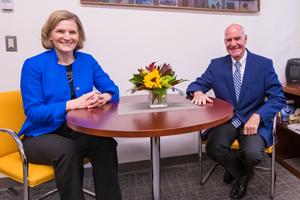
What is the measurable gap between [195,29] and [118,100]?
1.02m

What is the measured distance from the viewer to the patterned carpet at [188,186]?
2.06 metres

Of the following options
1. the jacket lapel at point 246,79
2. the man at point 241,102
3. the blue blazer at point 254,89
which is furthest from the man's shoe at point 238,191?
the jacket lapel at point 246,79

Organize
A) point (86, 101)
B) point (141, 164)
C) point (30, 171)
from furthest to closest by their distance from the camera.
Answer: point (141, 164) → point (86, 101) → point (30, 171)

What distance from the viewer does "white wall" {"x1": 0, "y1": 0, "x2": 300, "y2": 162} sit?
6.72ft

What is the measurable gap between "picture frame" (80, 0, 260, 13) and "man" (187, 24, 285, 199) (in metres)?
0.45

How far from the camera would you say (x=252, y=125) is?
72.2 inches

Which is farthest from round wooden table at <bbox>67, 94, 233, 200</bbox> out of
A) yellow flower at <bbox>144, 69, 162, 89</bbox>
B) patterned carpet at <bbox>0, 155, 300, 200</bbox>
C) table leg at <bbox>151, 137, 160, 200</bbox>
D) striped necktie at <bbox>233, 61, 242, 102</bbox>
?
patterned carpet at <bbox>0, 155, 300, 200</bbox>

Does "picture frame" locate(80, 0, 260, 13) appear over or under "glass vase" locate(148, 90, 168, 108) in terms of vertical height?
over

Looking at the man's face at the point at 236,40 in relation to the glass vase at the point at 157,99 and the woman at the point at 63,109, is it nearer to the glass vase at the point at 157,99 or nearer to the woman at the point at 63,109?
the glass vase at the point at 157,99

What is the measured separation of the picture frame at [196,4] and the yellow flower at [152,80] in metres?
0.95

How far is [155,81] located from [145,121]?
0.94ft

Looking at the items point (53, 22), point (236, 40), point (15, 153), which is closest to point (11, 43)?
point (53, 22)

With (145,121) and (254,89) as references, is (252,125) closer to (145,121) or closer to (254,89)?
(254,89)

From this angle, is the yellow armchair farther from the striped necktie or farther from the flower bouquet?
the striped necktie
